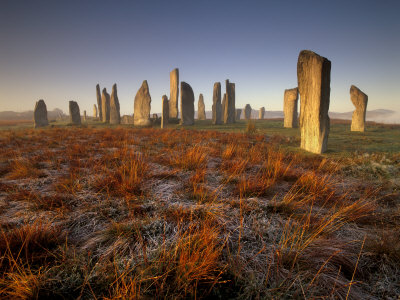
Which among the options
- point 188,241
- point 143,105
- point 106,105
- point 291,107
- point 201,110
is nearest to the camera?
point 188,241

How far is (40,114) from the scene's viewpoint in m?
18.5

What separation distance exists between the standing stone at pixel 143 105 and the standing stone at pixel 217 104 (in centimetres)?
718

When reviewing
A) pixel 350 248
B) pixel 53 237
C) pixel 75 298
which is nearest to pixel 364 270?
pixel 350 248

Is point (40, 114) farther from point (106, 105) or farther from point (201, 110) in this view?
point (201, 110)

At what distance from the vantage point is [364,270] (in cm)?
146

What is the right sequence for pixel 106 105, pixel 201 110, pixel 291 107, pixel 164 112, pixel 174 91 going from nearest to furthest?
→ pixel 291 107 → pixel 164 112 → pixel 106 105 → pixel 174 91 → pixel 201 110

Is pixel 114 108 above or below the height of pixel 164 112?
above

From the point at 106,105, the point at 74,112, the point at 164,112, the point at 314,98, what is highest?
the point at 106,105

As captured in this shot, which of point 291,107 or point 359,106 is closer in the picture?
point 359,106

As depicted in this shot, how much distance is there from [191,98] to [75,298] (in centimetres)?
1864

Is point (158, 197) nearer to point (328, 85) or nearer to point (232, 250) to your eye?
point (232, 250)

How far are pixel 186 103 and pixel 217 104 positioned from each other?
4.45 metres

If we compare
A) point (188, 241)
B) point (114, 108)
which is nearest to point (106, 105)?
point (114, 108)

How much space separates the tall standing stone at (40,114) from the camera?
1806 cm
